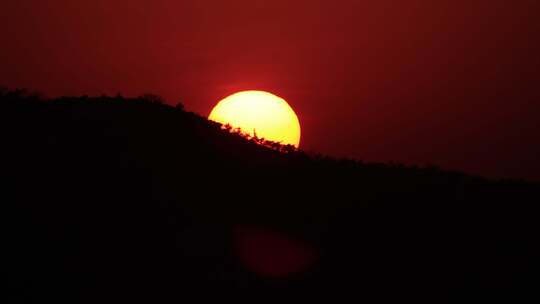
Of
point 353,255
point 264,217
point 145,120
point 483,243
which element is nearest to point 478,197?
point 483,243

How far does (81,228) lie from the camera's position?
12.0m

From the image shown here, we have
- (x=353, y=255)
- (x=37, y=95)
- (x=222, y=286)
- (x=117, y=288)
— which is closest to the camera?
(x=117, y=288)

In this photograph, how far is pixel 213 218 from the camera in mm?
13859

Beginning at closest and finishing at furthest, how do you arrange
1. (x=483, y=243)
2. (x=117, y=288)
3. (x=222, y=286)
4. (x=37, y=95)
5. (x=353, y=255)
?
(x=117, y=288), (x=222, y=286), (x=353, y=255), (x=483, y=243), (x=37, y=95)

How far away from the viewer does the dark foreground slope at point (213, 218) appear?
11328 mm

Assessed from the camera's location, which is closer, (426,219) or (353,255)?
(353,255)

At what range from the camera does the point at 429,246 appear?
14.7 metres

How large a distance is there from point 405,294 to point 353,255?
173 centimetres

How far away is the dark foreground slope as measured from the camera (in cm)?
1133

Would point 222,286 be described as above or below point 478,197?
below

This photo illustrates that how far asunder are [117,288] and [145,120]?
782 centimetres

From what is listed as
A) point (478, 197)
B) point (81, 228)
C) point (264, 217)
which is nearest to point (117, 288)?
point (81, 228)

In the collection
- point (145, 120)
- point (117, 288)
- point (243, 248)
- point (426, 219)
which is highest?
point (145, 120)

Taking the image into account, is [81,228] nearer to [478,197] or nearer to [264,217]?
[264,217]
